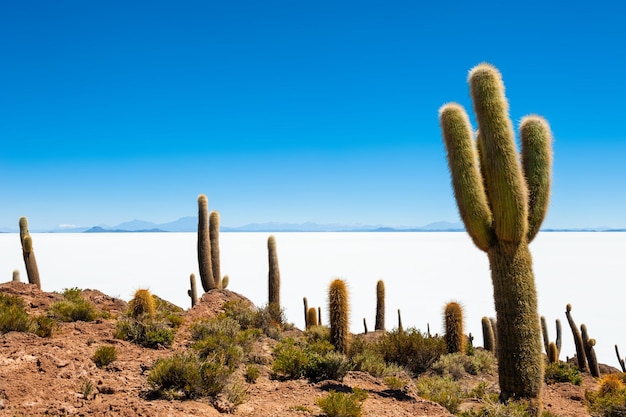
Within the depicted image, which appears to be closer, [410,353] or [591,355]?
[410,353]

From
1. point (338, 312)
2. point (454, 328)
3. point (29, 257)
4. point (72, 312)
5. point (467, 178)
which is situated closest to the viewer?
point (467, 178)

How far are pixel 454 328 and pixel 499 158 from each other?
7333 mm

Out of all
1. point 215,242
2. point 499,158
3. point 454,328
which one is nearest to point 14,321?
point 499,158

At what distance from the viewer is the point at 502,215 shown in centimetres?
843

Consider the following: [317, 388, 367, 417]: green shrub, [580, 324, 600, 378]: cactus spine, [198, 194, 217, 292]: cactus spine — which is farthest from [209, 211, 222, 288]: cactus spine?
[580, 324, 600, 378]: cactus spine

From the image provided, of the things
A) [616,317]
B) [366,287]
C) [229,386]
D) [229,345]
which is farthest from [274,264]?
[366,287]

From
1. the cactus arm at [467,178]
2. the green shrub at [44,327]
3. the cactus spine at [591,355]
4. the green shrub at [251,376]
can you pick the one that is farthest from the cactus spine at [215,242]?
the cactus spine at [591,355]

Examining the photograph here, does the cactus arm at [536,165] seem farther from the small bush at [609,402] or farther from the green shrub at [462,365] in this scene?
the green shrub at [462,365]

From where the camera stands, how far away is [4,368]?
742cm

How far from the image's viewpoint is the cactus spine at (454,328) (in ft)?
46.3

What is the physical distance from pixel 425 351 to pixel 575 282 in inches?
1660

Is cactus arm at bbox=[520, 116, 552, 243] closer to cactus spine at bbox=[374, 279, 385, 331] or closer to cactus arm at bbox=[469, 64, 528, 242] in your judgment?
cactus arm at bbox=[469, 64, 528, 242]

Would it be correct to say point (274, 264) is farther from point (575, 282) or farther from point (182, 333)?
point (575, 282)

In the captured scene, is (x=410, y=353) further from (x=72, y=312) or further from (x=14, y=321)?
(x=14, y=321)
